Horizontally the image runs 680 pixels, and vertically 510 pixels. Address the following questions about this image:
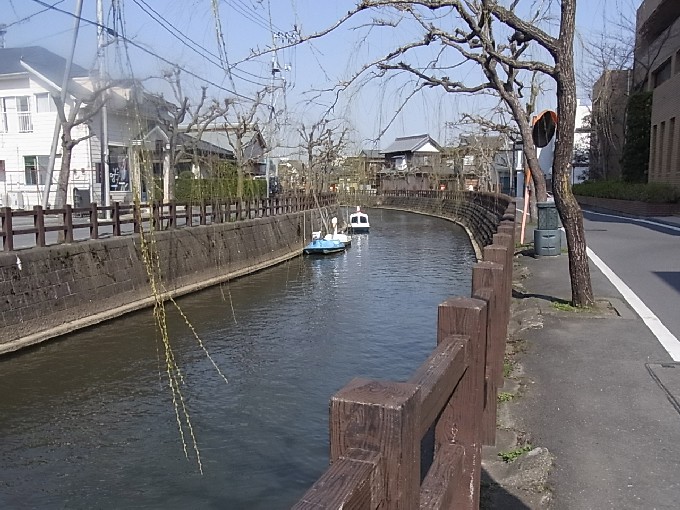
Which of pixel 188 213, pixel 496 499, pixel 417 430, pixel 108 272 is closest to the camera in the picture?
pixel 417 430

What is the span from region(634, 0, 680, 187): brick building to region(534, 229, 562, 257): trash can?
1828cm

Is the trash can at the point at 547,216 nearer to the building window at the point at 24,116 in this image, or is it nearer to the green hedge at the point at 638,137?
the building window at the point at 24,116

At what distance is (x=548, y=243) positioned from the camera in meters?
15.1

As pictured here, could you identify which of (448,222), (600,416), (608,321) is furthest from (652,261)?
(448,222)

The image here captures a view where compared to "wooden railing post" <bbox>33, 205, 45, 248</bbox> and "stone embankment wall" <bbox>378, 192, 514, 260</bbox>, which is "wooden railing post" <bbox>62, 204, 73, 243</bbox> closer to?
"wooden railing post" <bbox>33, 205, 45, 248</bbox>

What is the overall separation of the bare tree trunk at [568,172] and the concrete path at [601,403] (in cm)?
50

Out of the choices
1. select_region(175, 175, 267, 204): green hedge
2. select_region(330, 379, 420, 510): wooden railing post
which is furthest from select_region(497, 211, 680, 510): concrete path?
select_region(175, 175, 267, 204): green hedge

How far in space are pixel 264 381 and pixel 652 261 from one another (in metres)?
9.23

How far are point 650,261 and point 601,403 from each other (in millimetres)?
9879

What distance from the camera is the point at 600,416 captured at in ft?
17.3

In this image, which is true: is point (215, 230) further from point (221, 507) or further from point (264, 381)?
point (221, 507)

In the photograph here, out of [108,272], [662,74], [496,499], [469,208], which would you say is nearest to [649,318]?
[496,499]

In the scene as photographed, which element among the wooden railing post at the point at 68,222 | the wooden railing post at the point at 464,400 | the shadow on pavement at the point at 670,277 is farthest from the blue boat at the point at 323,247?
the wooden railing post at the point at 464,400

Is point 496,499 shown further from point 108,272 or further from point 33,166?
point 33,166
